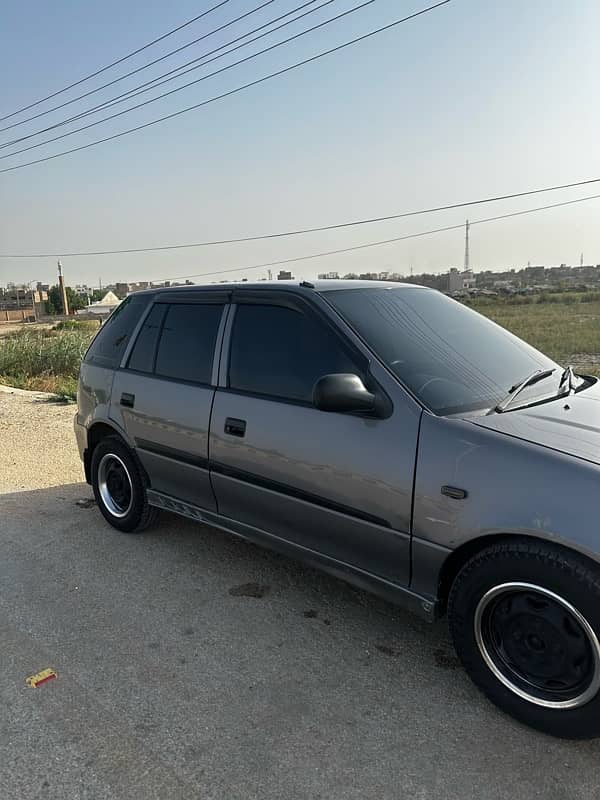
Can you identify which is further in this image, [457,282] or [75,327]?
[75,327]

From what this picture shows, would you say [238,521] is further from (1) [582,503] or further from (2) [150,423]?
(1) [582,503]

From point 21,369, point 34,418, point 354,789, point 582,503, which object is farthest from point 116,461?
point 21,369

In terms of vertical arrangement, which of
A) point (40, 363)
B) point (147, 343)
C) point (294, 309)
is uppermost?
point (294, 309)

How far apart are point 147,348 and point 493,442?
2.66m

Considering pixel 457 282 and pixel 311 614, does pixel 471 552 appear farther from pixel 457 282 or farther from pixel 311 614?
pixel 457 282

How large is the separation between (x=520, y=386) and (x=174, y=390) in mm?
2121

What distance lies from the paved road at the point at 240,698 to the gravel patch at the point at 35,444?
6.79ft

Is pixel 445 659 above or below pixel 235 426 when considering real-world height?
below

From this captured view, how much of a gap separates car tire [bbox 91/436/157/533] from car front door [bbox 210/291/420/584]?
3.23ft

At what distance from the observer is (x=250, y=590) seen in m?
3.59

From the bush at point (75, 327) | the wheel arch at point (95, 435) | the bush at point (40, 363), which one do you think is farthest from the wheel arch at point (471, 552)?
the bush at point (75, 327)

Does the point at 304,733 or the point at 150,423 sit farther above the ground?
the point at 150,423

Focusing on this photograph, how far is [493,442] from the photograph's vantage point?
2402 mm

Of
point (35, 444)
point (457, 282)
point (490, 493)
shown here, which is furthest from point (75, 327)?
point (490, 493)
